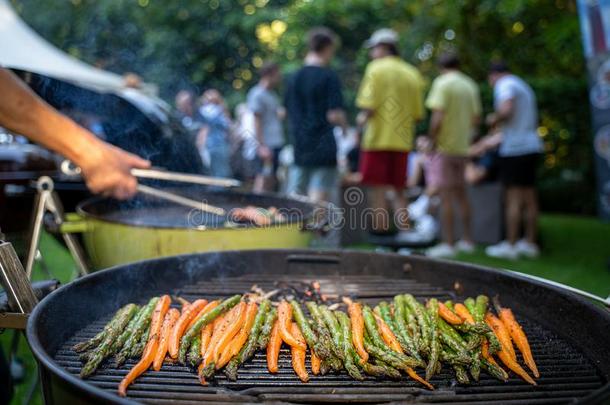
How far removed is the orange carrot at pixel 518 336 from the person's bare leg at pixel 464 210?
5.43 meters

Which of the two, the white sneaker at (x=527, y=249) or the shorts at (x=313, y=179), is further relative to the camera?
the white sneaker at (x=527, y=249)

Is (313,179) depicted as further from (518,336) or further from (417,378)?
(417,378)

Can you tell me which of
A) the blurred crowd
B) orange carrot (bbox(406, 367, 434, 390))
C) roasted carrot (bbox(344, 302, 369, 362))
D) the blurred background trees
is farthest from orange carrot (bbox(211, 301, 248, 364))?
the blurred background trees

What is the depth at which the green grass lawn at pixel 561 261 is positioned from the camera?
592 cm

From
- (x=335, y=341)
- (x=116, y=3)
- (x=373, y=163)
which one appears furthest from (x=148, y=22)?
(x=335, y=341)

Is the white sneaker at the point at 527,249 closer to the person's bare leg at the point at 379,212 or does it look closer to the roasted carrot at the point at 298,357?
the person's bare leg at the point at 379,212

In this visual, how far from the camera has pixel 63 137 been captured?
2.46m

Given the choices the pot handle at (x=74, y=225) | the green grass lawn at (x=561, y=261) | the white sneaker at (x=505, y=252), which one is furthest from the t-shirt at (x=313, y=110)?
the pot handle at (x=74, y=225)

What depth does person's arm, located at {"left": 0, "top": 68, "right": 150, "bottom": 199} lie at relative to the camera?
2.30m

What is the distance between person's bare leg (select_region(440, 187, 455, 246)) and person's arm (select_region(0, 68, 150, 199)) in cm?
564

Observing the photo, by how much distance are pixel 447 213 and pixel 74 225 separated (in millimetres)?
5616

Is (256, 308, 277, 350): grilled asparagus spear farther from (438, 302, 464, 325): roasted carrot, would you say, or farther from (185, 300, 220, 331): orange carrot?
(438, 302, 464, 325): roasted carrot

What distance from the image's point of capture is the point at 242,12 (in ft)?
40.8

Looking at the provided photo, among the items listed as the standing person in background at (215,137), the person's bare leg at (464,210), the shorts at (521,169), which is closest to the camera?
the shorts at (521,169)
